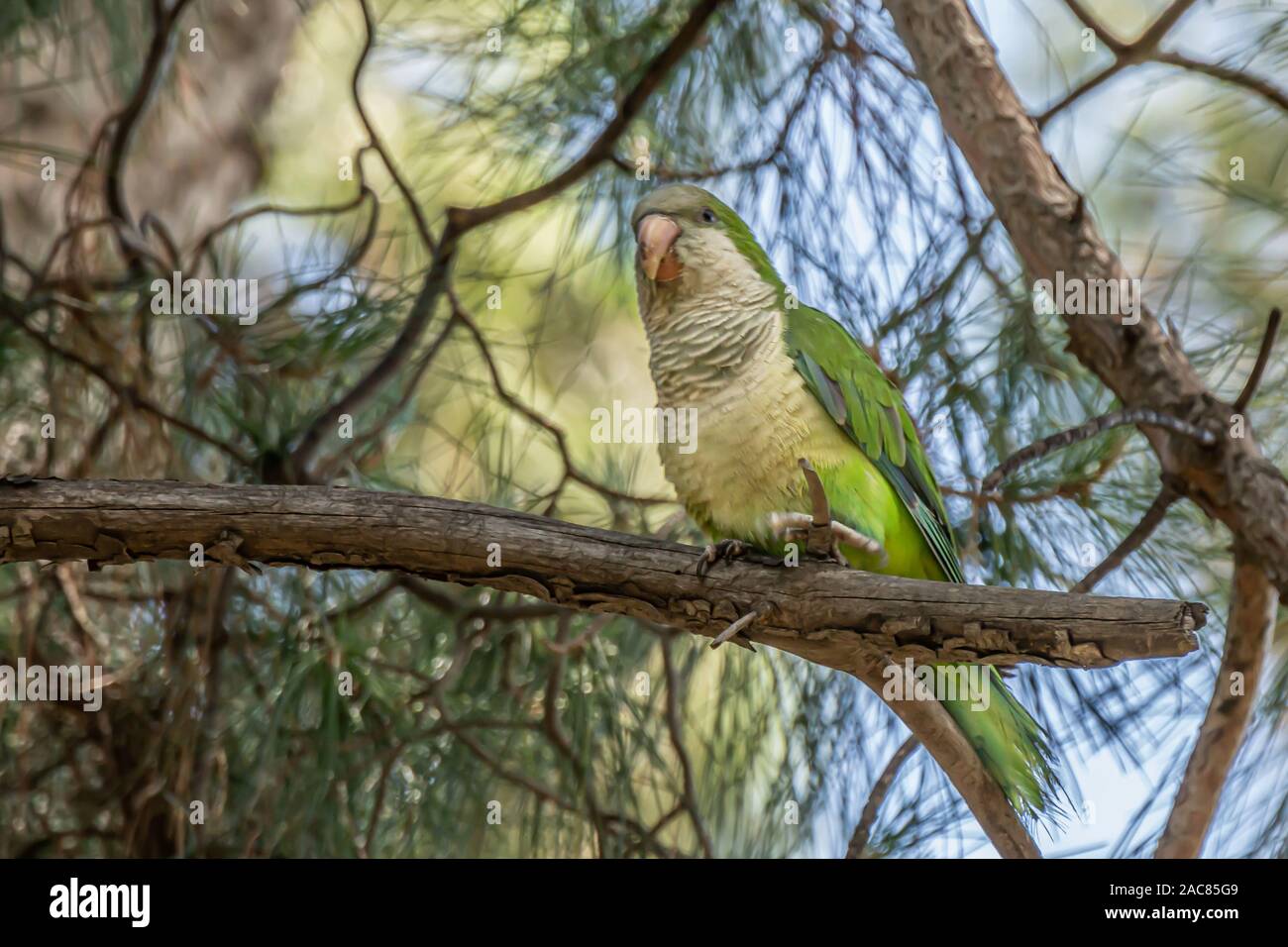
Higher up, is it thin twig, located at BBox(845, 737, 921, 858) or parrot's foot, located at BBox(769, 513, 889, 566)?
parrot's foot, located at BBox(769, 513, 889, 566)

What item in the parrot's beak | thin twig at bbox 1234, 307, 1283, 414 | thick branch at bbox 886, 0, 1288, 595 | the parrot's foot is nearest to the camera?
the parrot's foot

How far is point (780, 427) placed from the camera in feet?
5.66

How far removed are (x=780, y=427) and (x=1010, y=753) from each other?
1.83ft

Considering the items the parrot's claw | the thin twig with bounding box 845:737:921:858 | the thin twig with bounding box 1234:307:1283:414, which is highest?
the thin twig with bounding box 1234:307:1283:414

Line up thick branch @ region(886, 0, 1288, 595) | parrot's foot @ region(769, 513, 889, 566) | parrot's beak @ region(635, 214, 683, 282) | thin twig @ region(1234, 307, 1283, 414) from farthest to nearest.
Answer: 1. parrot's beak @ region(635, 214, 683, 282)
2. thick branch @ region(886, 0, 1288, 595)
3. thin twig @ region(1234, 307, 1283, 414)
4. parrot's foot @ region(769, 513, 889, 566)

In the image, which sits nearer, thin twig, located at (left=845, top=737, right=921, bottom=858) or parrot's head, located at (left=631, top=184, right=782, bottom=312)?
thin twig, located at (left=845, top=737, right=921, bottom=858)

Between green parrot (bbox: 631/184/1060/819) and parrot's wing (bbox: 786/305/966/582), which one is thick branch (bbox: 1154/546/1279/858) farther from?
parrot's wing (bbox: 786/305/966/582)

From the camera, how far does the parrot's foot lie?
56.2 inches

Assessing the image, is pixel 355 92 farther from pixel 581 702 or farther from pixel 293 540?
pixel 581 702

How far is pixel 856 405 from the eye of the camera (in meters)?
1.78

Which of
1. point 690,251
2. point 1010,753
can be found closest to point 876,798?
point 1010,753

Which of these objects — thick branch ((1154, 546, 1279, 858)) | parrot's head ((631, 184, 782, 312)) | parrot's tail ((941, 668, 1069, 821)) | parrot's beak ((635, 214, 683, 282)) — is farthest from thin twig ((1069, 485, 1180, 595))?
parrot's beak ((635, 214, 683, 282))

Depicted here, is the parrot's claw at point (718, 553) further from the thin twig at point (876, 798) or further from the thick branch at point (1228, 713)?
the thick branch at point (1228, 713)

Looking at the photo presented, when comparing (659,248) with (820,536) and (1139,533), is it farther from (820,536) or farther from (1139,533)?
(1139,533)
